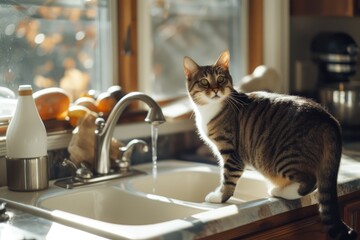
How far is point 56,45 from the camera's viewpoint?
2369 mm

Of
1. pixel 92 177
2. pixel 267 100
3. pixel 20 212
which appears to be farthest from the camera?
pixel 92 177

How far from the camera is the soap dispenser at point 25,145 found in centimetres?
195

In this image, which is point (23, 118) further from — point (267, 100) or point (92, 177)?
point (267, 100)

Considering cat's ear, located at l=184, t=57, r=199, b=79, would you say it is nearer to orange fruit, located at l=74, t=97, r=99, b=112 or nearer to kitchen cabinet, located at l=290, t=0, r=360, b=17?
orange fruit, located at l=74, t=97, r=99, b=112

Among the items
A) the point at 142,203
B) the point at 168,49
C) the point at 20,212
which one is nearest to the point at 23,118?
the point at 20,212

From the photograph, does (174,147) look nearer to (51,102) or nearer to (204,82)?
(51,102)

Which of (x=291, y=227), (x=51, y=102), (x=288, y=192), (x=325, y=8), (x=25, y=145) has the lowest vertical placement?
(x=291, y=227)

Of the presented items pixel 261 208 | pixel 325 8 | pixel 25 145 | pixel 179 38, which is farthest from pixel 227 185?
pixel 325 8

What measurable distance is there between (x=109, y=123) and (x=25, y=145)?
0.31 metres

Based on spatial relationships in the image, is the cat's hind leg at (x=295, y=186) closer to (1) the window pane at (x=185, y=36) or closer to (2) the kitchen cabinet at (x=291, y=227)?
(2) the kitchen cabinet at (x=291, y=227)

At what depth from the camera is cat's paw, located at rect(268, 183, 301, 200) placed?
6.06ft

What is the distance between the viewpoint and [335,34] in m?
3.01

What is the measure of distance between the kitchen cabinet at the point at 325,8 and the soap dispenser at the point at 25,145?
150 cm

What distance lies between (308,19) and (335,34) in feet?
0.71
